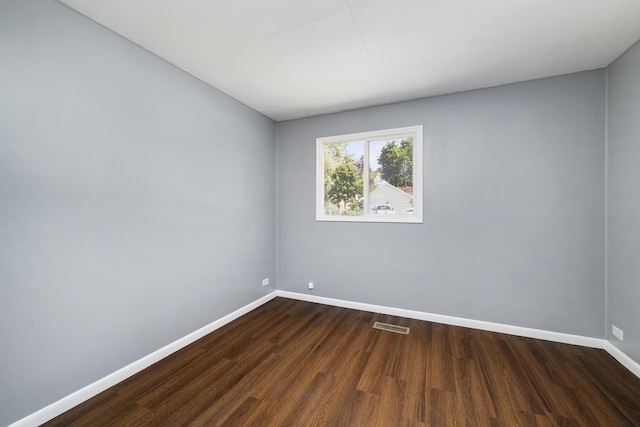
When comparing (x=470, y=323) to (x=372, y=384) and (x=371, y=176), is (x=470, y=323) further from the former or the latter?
(x=371, y=176)

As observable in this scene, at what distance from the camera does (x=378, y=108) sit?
10.3ft

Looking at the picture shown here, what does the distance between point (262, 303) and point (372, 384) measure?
1980mm

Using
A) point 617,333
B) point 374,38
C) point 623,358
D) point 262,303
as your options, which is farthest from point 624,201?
point 262,303

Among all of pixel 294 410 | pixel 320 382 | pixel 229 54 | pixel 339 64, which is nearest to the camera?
pixel 294 410

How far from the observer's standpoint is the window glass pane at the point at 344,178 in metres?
3.35

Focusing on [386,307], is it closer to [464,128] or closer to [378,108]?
[464,128]

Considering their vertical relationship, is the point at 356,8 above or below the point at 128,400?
above

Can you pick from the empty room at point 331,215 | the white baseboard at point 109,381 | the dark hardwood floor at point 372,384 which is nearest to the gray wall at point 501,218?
the empty room at point 331,215

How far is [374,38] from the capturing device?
1.90m

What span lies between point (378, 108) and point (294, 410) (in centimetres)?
324

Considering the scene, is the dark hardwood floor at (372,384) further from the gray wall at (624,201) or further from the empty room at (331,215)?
the gray wall at (624,201)

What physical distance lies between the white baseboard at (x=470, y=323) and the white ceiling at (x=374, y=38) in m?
2.59

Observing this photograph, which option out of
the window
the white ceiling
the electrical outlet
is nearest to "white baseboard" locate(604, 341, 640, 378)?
the electrical outlet

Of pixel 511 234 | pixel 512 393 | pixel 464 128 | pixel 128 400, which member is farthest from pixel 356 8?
pixel 128 400
